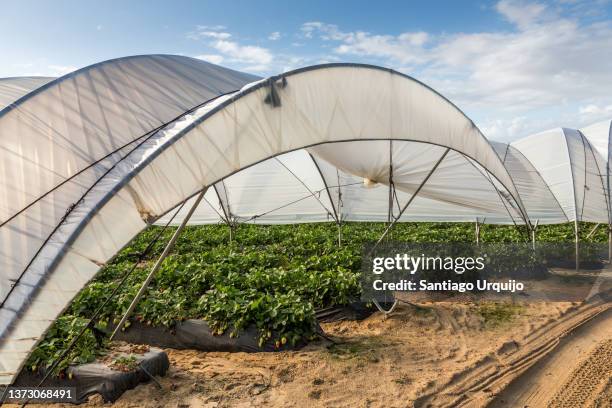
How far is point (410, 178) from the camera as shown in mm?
8914

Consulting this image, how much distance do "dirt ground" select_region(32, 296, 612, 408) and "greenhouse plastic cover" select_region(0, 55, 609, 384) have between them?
6.45 ft

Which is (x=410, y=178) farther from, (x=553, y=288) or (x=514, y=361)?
(x=553, y=288)

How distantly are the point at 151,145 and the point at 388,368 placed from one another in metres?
3.93

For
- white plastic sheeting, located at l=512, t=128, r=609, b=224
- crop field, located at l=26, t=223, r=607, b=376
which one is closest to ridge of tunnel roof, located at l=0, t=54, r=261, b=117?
crop field, located at l=26, t=223, r=607, b=376

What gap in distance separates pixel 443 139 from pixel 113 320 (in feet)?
18.0

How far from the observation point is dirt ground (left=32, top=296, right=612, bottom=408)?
544 cm

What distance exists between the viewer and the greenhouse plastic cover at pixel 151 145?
4.02 meters

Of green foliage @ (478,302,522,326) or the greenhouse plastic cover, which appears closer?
the greenhouse plastic cover

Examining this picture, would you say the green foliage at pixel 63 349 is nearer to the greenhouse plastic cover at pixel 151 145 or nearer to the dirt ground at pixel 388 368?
the dirt ground at pixel 388 368

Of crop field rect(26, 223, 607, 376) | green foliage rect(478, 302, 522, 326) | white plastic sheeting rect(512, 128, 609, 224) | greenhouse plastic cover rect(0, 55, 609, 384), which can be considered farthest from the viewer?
white plastic sheeting rect(512, 128, 609, 224)

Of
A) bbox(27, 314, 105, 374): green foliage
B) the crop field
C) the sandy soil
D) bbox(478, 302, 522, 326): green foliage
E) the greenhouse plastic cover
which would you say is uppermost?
the greenhouse plastic cover

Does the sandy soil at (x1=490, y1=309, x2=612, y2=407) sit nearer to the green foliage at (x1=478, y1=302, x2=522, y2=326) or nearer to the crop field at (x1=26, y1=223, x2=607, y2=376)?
the green foliage at (x1=478, y1=302, x2=522, y2=326)

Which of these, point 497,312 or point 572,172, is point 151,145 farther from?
point 572,172

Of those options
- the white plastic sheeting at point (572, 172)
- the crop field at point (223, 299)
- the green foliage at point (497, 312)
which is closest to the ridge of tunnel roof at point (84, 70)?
the crop field at point (223, 299)
